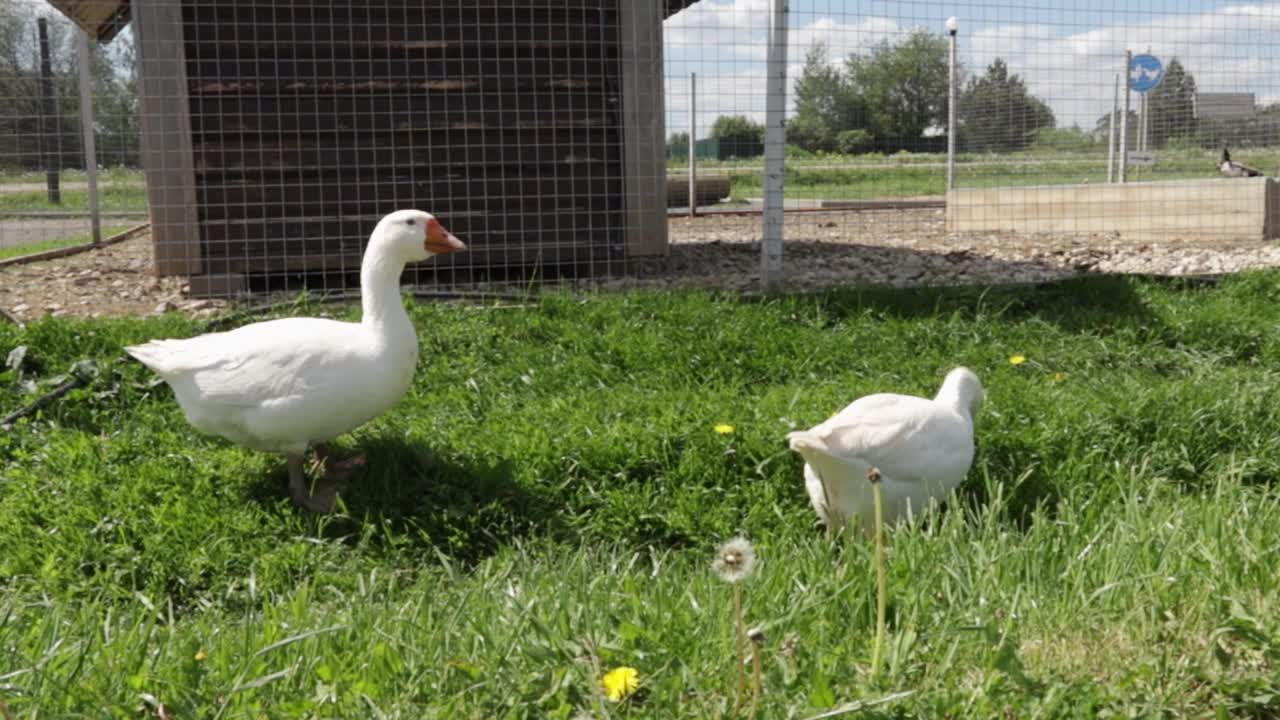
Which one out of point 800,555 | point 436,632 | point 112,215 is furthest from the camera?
point 112,215

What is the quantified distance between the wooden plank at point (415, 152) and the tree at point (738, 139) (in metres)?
4.73

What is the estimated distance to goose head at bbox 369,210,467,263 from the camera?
166 inches

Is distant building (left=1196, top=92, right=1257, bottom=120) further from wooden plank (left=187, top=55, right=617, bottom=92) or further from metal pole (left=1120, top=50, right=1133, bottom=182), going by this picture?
wooden plank (left=187, top=55, right=617, bottom=92)

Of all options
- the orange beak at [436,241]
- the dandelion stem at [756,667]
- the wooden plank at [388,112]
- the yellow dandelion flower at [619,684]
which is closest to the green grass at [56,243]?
the wooden plank at [388,112]

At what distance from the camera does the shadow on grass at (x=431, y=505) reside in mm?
3943

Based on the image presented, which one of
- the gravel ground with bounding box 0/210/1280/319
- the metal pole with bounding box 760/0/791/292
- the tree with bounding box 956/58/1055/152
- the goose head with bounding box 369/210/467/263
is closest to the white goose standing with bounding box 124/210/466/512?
the goose head with bounding box 369/210/467/263

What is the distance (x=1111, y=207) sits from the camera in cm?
1085

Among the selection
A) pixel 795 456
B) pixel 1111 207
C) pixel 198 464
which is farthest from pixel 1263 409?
pixel 1111 207

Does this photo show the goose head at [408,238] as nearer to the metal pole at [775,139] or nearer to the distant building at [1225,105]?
the metal pole at [775,139]

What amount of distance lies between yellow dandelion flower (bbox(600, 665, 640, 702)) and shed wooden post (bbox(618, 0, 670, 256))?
238 inches

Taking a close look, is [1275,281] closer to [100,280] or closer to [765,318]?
[765,318]

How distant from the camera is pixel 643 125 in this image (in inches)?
315

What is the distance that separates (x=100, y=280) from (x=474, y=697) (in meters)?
6.71

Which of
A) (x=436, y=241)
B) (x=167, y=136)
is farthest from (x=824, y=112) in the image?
(x=436, y=241)
